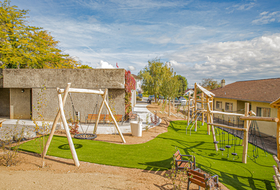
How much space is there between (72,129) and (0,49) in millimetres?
19291

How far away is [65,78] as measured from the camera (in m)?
15.5

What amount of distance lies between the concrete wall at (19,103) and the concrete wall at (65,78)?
36.3 inches

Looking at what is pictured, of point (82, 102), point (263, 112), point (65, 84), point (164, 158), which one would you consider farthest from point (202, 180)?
point (263, 112)

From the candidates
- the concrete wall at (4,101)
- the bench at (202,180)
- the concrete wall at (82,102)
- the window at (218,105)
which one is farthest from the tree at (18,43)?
the window at (218,105)

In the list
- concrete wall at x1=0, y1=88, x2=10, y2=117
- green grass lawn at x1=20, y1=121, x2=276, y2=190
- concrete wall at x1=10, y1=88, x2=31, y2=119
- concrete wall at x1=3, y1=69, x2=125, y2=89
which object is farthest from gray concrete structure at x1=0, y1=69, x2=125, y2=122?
green grass lawn at x1=20, y1=121, x2=276, y2=190

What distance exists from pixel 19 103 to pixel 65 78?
570cm

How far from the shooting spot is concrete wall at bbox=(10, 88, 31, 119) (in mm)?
16406

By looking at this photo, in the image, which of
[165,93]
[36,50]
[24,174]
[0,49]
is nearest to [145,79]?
[165,93]

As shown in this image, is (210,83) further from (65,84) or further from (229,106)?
(65,84)

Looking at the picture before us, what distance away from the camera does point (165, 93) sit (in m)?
21.7

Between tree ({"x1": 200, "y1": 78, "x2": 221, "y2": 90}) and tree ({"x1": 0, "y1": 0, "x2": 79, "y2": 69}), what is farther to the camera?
tree ({"x1": 200, "y1": 78, "x2": 221, "y2": 90})

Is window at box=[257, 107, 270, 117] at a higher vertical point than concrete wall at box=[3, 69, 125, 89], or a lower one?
lower

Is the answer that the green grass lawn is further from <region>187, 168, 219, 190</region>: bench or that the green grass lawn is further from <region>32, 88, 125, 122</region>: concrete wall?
<region>32, 88, 125, 122</region>: concrete wall

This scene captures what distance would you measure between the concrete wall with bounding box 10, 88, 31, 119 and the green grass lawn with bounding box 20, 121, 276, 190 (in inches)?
363
